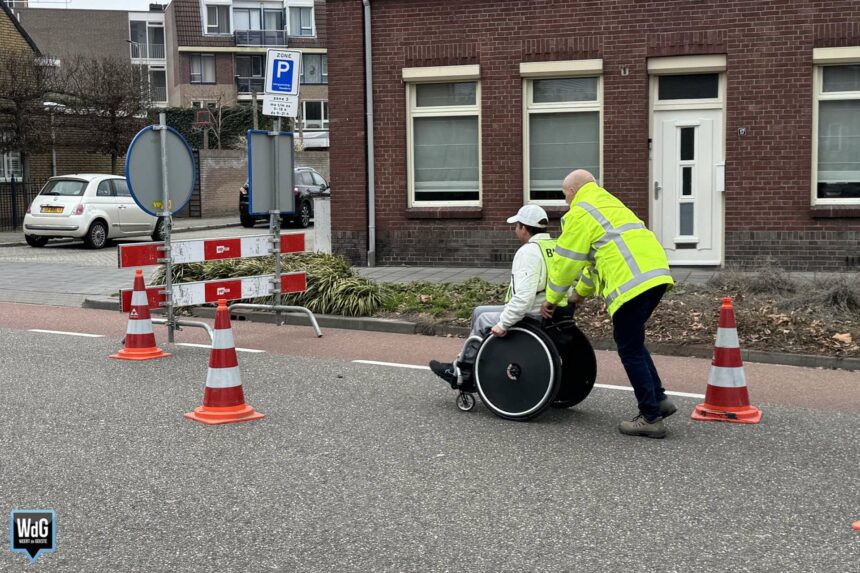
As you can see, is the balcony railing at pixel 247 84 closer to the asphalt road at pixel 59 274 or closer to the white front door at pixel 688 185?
the asphalt road at pixel 59 274

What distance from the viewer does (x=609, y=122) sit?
51.4 feet

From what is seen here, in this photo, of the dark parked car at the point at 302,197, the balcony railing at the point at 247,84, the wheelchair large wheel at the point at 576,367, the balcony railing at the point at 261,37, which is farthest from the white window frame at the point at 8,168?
the balcony railing at the point at 261,37

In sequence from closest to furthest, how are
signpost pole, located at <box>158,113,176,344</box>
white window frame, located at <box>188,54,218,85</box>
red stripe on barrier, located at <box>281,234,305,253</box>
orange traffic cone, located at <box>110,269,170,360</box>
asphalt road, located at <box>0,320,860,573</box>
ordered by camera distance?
1. asphalt road, located at <box>0,320,860,573</box>
2. orange traffic cone, located at <box>110,269,170,360</box>
3. signpost pole, located at <box>158,113,176,344</box>
4. red stripe on barrier, located at <box>281,234,305,253</box>
5. white window frame, located at <box>188,54,218,85</box>

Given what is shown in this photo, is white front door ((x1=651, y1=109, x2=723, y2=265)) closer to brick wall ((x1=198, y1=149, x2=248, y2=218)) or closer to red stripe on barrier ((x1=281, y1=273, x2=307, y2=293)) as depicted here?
red stripe on barrier ((x1=281, y1=273, x2=307, y2=293))

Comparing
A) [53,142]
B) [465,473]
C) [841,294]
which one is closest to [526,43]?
[841,294]

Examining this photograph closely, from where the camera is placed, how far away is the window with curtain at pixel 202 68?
65375 millimetres

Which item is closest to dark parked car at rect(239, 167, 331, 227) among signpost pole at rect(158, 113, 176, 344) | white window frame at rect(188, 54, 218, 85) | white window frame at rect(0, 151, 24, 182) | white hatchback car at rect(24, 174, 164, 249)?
white hatchback car at rect(24, 174, 164, 249)

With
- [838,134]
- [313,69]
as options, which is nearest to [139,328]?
[838,134]

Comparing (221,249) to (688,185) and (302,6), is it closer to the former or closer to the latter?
(688,185)

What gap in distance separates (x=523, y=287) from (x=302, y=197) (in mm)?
23361

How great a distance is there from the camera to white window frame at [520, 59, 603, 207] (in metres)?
15.7

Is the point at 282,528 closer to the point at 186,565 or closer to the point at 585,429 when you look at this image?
the point at 186,565

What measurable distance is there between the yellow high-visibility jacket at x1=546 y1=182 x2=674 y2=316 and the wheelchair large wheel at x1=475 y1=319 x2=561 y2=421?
36cm

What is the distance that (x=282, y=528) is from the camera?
4.82 m
